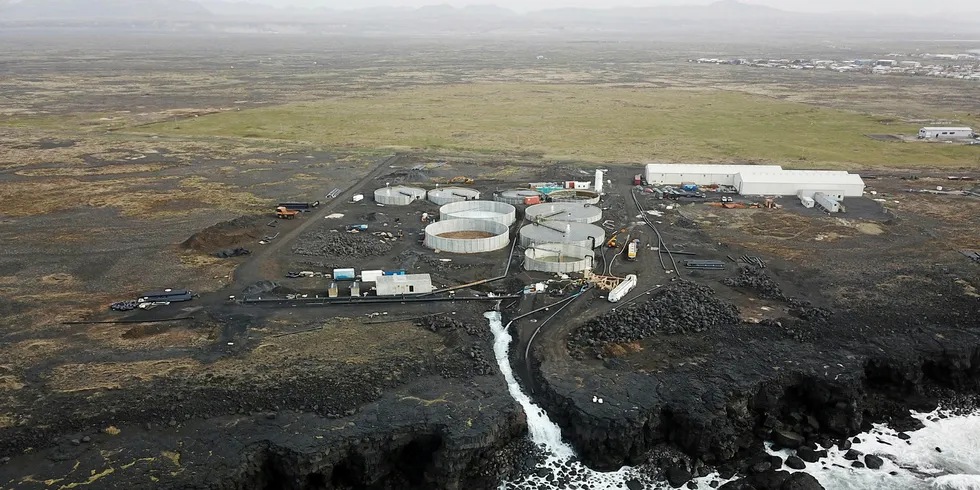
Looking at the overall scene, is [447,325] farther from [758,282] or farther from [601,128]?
[601,128]

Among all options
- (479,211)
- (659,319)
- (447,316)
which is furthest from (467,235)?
(659,319)

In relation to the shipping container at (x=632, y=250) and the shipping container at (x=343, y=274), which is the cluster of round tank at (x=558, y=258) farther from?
the shipping container at (x=343, y=274)

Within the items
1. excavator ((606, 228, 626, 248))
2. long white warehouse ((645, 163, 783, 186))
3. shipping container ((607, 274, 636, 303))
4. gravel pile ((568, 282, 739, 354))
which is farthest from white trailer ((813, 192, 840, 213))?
shipping container ((607, 274, 636, 303))

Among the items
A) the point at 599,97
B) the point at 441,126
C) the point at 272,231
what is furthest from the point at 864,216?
the point at 599,97

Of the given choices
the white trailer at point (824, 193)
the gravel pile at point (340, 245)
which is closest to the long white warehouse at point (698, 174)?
the white trailer at point (824, 193)

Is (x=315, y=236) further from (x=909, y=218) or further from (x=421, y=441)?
(x=909, y=218)

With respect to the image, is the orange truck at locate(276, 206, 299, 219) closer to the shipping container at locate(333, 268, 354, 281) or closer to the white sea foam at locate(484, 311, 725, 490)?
the shipping container at locate(333, 268, 354, 281)
